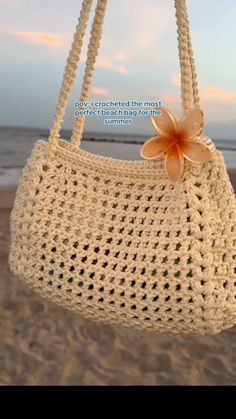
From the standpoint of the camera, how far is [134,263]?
944mm

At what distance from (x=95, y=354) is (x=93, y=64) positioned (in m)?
2.01

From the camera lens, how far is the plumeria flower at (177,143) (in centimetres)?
91

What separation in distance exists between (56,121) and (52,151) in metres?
0.06

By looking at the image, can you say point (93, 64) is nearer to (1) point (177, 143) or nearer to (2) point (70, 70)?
(2) point (70, 70)

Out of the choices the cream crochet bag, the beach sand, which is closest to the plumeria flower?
the cream crochet bag

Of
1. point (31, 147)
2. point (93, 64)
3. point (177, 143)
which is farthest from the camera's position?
point (31, 147)

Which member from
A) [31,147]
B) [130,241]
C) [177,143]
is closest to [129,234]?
[130,241]

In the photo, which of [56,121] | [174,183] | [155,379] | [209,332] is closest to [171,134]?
[174,183]

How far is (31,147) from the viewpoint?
1391cm

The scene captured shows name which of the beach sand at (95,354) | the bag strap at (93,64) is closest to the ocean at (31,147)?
the beach sand at (95,354)

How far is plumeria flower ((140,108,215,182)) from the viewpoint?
905mm
